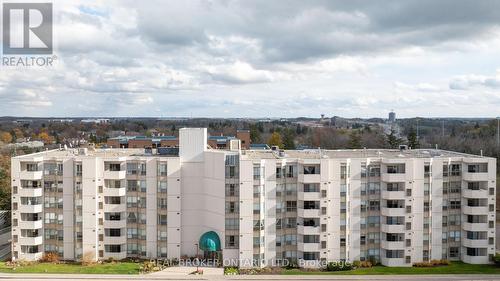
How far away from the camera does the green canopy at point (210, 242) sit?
6331cm

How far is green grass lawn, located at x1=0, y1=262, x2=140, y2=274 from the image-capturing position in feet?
200

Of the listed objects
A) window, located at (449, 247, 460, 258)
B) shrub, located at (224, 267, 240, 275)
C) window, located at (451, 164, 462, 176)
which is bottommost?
shrub, located at (224, 267, 240, 275)

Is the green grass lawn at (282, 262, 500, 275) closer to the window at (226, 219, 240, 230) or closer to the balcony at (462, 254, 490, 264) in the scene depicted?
the balcony at (462, 254, 490, 264)

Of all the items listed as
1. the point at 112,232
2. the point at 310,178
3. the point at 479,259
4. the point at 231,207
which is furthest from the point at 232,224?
the point at 479,259

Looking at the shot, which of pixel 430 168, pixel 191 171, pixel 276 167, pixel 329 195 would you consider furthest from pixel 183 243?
pixel 430 168

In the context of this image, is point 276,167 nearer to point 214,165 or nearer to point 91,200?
point 214,165

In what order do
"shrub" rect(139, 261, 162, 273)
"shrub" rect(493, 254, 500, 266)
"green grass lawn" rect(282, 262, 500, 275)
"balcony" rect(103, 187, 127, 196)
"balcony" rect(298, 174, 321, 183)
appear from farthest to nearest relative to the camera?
"balcony" rect(103, 187, 127, 196), "shrub" rect(493, 254, 500, 266), "balcony" rect(298, 174, 321, 183), "shrub" rect(139, 261, 162, 273), "green grass lawn" rect(282, 262, 500, 275)

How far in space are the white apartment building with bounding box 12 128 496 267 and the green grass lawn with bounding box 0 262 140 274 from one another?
2.34m

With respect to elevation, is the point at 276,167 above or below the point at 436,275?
above

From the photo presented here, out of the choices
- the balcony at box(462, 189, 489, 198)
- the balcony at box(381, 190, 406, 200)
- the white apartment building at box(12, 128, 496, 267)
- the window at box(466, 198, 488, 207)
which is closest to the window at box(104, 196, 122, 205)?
the white apartment building at box(12, 128, 496, 267)

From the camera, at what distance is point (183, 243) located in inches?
2638

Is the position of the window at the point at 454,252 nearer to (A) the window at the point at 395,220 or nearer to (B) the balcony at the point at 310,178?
(A) the window at the point at 395,220

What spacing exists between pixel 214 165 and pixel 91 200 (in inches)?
675

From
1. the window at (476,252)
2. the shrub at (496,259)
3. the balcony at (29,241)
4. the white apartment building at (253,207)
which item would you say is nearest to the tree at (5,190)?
the white apartment building at (253,207)
